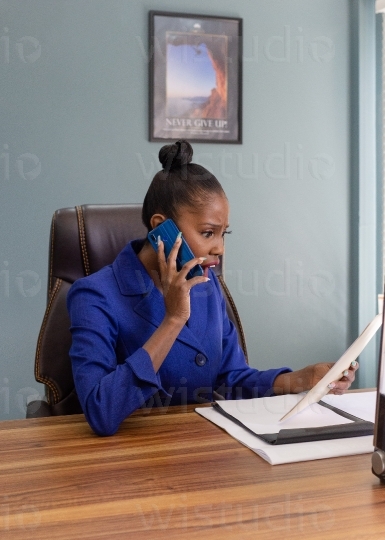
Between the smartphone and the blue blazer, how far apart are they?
0.27ft

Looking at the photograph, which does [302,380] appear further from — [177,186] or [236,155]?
[236,155]

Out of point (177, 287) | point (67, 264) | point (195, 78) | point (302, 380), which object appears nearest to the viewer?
point (177, 287)

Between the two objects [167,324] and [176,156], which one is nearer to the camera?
[167,324]

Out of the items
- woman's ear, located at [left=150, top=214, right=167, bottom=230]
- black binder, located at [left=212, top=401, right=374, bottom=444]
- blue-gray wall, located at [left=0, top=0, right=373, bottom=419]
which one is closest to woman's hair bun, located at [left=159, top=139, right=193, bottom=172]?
woman's ear, located at [left=150, top=214, right=167, bottom=230]

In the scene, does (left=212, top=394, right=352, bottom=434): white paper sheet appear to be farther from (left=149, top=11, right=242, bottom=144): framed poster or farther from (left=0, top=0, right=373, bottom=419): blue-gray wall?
(left=149, top=11, right=242, bottom=144): framed poster

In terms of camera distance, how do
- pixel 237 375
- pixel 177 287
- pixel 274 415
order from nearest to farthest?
pixel 274 415 < pixel 177 287 < pixel 237 375

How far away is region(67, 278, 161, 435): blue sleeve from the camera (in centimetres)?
114

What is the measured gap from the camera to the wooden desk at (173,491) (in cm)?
75

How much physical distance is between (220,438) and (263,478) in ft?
0.64

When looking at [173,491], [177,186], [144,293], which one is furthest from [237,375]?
[173,491]

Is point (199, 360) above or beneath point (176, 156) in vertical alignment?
beneath

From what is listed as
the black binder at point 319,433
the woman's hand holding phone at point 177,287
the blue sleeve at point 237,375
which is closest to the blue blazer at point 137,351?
the blue sleeve at point 237,375

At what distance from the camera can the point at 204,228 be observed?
1423 millimetres

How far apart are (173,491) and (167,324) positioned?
0.47 m
